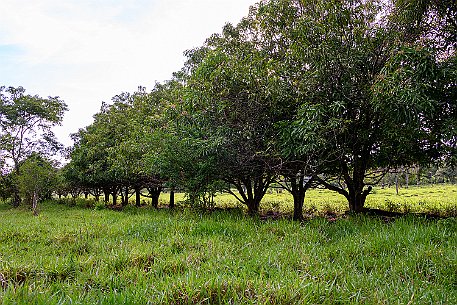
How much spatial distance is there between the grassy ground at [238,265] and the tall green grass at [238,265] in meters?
0.01

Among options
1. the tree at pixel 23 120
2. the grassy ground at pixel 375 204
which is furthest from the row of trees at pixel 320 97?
the tree at pixel 23 120

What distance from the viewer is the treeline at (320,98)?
5707mm

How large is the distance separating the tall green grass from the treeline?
1.91m

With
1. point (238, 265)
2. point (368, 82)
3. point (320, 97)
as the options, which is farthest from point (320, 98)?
point (238, 265)

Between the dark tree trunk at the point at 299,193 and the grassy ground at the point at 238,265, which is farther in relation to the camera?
the dark tree trunk at the point at 299,193

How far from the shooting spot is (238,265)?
151 inches

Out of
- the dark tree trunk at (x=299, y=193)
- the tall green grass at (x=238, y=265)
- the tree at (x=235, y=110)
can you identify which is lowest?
the tall green grass at (x=238, y=265)

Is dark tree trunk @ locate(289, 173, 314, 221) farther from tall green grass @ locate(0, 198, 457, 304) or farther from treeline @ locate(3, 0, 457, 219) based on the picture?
tall green grass @ locate(0, 198, 457, 304)

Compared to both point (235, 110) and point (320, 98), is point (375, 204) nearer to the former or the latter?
point (320, 98)

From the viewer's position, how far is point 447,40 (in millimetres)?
6496

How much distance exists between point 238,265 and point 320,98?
Result: 4.40 metres

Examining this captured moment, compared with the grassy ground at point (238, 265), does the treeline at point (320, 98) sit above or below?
above

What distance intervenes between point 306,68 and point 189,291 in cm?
592

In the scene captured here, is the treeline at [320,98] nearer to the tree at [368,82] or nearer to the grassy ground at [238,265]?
the tree at [368,82]
